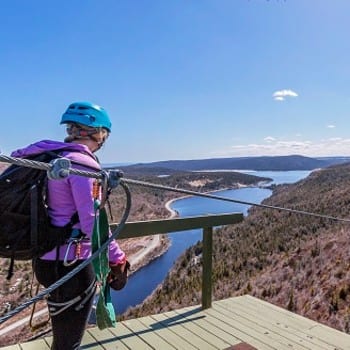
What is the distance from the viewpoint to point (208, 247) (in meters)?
3.43

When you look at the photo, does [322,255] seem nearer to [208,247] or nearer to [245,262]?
[245,262]

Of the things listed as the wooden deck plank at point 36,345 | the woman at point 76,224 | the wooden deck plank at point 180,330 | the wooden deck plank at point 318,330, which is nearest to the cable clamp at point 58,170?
the woman at point 76,224

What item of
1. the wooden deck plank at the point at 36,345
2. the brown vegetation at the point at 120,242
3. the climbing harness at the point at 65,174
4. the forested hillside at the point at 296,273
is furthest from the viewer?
the brown vegetation at the point at 120,242

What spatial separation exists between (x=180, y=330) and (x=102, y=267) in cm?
183

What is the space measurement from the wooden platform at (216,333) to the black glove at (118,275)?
133 cm

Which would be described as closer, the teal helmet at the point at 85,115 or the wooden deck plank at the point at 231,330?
the teal helmet at the point at 85,115

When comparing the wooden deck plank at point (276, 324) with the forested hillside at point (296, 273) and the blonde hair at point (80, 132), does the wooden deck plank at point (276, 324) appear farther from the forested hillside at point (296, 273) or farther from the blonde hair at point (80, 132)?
the blonde hair at point (80, 132)

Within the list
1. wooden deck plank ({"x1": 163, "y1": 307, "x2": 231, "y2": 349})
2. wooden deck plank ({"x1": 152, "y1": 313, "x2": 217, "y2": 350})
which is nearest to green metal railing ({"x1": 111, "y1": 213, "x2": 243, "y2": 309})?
wooden deck plank ({"x1": 163, "y1": 307, "x2": 231, "y2": 349})

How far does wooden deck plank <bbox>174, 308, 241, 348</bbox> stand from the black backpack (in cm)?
192

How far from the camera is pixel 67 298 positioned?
152 cm

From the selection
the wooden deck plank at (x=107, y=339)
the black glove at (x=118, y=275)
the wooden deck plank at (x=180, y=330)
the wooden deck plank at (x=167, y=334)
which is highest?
the black glove at (x=118, y=275)

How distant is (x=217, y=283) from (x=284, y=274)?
9.68ft

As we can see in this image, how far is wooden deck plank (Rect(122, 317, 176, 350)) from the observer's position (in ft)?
9.27

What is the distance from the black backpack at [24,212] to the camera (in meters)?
1.39
